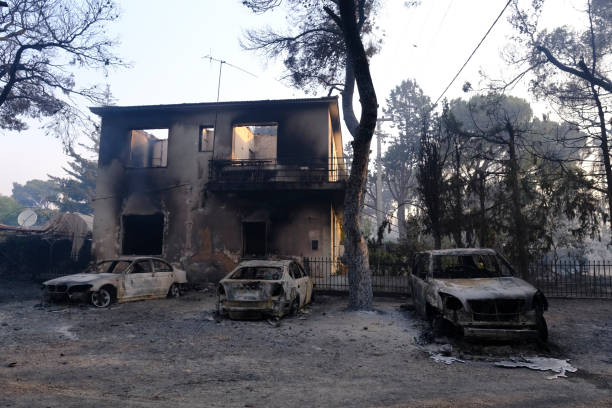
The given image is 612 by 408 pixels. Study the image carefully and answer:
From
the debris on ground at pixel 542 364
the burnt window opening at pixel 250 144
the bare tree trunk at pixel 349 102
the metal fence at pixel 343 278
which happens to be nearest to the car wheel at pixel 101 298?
the metal fence at pixel 343 278

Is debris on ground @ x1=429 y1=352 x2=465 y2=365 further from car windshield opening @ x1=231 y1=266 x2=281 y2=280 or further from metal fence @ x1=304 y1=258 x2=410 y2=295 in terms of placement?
metal fence @ x1=304 y1=258 x2=410 y2=295

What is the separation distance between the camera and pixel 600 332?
7434 millimetres

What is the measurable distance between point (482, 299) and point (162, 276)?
9.64 meters

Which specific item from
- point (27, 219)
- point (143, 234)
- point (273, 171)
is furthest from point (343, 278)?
point (27, 219)

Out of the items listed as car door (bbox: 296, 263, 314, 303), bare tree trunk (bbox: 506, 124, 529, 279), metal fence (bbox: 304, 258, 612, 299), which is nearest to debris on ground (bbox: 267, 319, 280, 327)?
car door (bbox: 296, 263, 314, 303)

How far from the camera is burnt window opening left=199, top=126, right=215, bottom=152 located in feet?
53.8

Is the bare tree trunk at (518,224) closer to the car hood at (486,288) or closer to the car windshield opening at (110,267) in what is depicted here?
the car hood at (486,288)

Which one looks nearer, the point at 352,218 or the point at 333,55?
the point at 352,218

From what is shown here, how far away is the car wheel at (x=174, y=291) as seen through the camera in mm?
12242

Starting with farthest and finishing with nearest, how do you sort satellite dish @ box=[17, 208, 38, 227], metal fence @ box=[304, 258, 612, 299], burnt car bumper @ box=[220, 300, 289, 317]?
satellite dish @ box=[17, 208, 38, 227], metal fence @ box=[304, 258, 612, 299], burnt car bumper @ box=[220, 300, 289, 317]

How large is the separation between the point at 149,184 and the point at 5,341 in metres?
10.6

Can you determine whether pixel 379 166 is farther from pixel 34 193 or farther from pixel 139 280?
pixel 34 193

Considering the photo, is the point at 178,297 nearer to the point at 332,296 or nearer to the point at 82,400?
the point at 332,296

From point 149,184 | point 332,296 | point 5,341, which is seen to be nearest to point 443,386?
point 5,341
